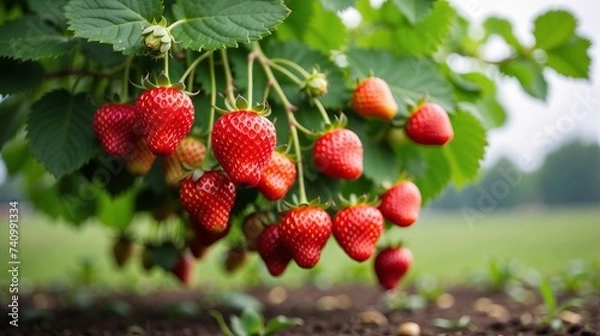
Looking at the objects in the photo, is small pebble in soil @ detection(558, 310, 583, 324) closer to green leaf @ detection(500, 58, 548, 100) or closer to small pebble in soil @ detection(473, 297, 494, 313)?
small pebble in soil @ detection(473, 297, 494, 313)

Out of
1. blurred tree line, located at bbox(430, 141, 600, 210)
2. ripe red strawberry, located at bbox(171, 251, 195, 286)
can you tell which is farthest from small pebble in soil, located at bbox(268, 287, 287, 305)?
blurred tree line, located at bbox(430, 141, 600, 210)

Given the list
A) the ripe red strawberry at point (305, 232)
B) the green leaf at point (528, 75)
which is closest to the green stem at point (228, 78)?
the ripe red strawberry at point (305, 232)

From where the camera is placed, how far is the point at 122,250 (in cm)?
175

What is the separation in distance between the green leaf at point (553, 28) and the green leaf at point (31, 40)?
108 cm

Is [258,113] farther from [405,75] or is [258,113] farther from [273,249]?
[405,75]

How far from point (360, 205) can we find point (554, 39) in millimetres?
785

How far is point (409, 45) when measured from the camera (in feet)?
4.43

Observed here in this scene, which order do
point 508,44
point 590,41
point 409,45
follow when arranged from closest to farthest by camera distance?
point 409,45, point 590,41, point 508,44

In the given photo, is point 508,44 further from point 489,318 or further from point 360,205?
point 360,205

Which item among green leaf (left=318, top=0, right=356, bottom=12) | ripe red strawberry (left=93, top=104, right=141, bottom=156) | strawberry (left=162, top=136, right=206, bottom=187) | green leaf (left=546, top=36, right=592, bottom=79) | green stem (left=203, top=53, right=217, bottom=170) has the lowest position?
ripe red strawberry (left=93, top=104, right=141, bottom=156)

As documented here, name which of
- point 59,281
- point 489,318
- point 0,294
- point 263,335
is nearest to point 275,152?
point 263,335

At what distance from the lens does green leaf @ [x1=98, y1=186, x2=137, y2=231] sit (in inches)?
73.4

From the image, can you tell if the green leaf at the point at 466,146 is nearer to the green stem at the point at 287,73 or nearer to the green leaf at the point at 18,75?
the green stem at the point at 287,73

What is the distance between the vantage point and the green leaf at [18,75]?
1.09 meters
